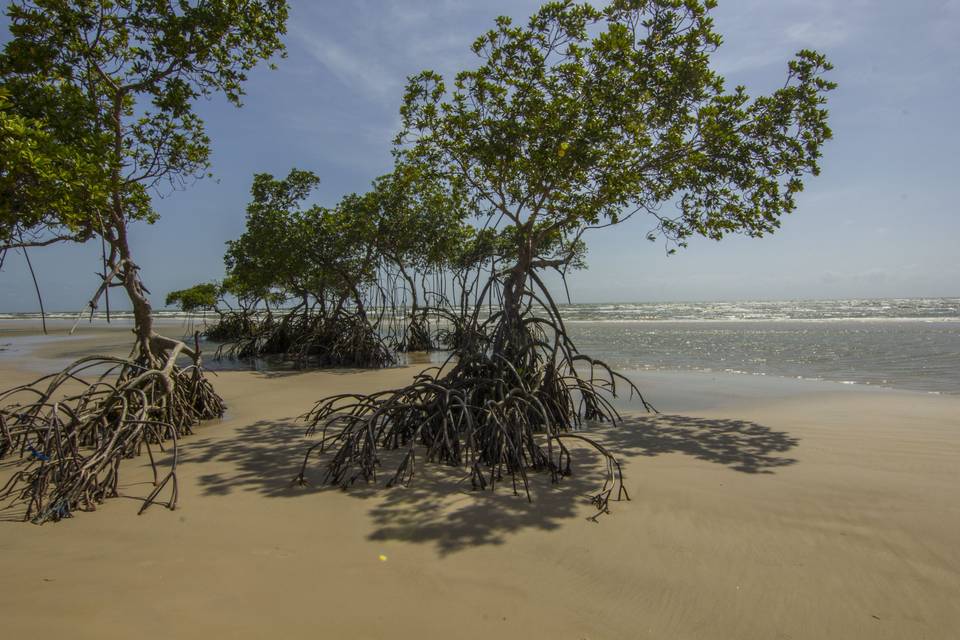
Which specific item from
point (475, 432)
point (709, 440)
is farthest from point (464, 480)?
point (709, 440)

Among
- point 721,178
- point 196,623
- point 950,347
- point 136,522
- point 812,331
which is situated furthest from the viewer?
point 812,331

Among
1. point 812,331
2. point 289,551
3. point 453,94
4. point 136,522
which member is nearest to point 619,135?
point 453,94

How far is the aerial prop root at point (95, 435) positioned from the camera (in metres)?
3.76

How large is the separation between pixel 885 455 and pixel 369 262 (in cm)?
1268

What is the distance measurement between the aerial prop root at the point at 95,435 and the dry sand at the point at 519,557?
0.64 ft

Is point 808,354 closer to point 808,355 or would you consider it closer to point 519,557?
point 808,355

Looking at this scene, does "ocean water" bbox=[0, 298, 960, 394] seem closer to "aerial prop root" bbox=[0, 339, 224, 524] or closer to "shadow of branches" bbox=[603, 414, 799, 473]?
"shadow of branches" bbox=[603, 414, 799, 473]

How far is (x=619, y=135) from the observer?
19.9 ft

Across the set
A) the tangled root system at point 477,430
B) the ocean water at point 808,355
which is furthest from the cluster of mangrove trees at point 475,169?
the ocean water at point 808,355

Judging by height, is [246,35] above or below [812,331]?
above

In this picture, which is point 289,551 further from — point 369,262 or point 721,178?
point 369,262

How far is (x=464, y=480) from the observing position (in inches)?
177

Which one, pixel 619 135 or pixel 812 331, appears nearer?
pixel 619 135

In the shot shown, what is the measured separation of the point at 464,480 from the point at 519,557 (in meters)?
1.34
